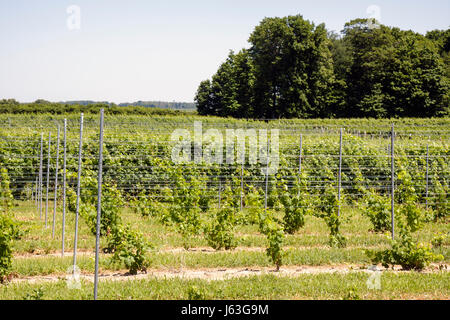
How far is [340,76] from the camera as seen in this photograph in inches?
2021

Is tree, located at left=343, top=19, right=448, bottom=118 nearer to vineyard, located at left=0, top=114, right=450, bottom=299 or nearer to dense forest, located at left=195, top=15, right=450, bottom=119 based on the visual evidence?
dense forest, located at left=195, top=15, right=450, bottom=119

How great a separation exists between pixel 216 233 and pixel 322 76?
129 feet

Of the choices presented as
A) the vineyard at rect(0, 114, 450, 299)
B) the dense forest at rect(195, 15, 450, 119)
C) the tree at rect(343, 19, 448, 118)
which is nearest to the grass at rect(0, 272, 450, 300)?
the vineyard at rect(0, 114, 450, 299)

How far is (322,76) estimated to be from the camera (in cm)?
4562

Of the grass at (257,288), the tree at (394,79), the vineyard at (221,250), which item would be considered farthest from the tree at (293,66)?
the grass at (257,288)

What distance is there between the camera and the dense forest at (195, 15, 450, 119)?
4512 centimetres

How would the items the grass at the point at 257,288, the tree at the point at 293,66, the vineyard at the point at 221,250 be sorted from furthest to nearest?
the tree at the point at 293,66 < the vineyard at the point at 221,250 < the grass at the point at 257,288

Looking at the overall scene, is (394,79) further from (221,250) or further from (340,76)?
(221,250)

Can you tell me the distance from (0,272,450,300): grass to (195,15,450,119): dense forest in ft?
128

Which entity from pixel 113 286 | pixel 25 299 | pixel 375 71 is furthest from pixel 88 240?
pixel 375 71

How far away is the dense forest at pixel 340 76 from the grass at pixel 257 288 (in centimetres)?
3901

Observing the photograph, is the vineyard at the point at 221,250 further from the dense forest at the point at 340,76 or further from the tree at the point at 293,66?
the dense forest at the point at 340,76

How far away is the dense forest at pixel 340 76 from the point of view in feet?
148
